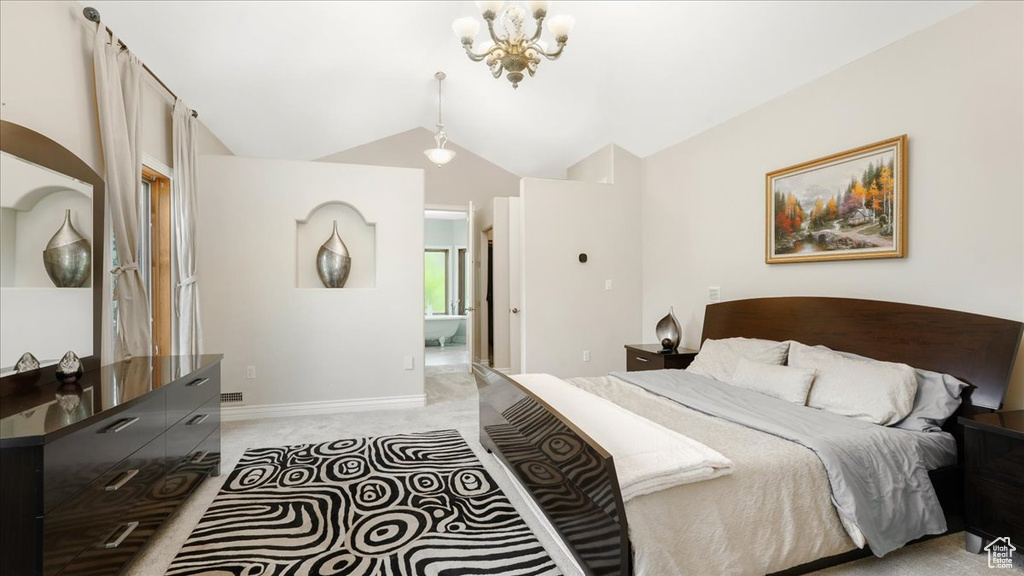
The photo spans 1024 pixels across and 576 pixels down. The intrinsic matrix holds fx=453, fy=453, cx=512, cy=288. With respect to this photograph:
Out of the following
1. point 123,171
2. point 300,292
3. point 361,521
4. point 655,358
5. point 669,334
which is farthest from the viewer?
point 300,292

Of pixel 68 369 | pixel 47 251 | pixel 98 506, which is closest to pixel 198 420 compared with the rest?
pixel 68 369

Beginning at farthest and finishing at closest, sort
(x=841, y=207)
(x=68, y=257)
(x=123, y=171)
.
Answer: (x=841, y=207) < (x=123, y=171) < (x=68, y=257)

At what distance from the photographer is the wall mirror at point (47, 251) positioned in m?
1.78

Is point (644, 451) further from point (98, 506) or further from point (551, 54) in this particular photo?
point (551, 54)

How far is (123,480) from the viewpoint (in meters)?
1.71

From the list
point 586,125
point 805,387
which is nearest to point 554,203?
point 586,125

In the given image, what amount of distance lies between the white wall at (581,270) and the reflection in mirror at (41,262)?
3.34 metres

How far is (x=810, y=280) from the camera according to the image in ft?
10.3

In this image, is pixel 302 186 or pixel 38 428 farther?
pixel 302 186

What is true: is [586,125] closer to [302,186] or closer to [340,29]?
[340,29]

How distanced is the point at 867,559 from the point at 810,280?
1834 mm

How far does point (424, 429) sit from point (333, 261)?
1.81 meters

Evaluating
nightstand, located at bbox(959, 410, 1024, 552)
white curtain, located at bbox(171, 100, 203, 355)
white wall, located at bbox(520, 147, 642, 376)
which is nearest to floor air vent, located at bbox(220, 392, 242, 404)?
white curtain, located at bbox(171, 100, 203, 355)

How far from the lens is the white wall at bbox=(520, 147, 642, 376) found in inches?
186
